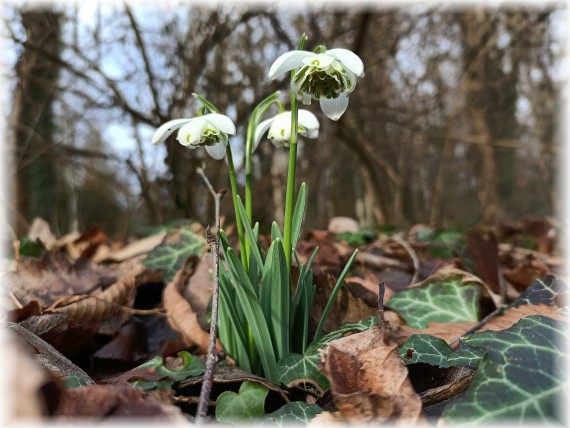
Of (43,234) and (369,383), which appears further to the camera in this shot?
(43,234)

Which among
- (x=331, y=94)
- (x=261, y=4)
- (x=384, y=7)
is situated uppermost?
(x=384, y=7)

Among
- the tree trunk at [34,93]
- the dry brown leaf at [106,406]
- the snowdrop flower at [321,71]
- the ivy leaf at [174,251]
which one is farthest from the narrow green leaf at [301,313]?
the tree trunk at [34,93]

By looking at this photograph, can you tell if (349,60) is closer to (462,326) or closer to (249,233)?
(249,233)

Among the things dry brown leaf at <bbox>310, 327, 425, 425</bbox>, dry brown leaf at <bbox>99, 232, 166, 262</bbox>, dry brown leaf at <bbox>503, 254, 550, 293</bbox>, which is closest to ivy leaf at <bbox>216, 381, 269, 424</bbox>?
dry brown leaf at <bbox>310, 327, 425, 425</bbox>

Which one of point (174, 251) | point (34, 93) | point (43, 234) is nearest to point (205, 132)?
point (174, 251)

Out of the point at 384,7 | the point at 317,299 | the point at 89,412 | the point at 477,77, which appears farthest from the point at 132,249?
the point at 477,77

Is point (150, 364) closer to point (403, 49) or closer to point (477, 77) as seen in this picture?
point (403, 49)

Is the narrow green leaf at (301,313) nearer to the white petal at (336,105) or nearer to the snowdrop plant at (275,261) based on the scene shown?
the snowdrop plant at (275,261)

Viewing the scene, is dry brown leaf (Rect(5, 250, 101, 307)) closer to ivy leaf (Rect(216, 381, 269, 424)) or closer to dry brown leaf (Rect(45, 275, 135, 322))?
dry brown leaf (Rect(45, 275, 135, 322))
